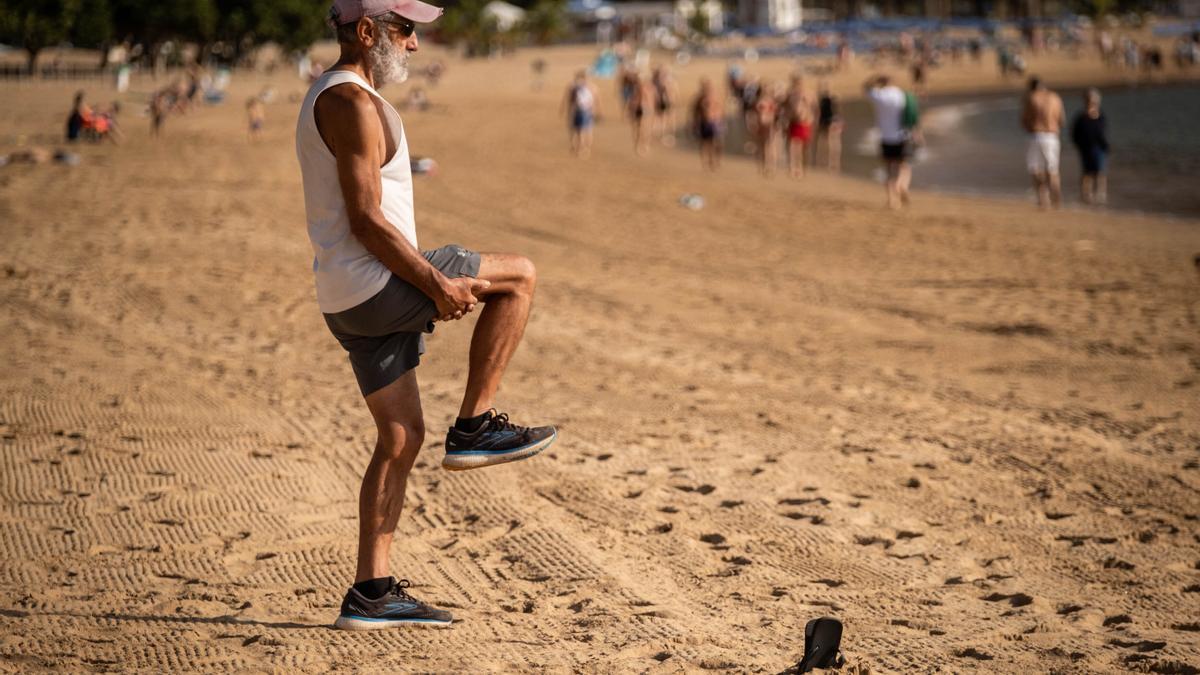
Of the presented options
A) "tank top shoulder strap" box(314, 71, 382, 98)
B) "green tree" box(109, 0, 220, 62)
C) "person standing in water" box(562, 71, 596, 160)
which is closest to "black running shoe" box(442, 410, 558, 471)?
"tank top shoulder strap" box(314, 71, 382, 98)

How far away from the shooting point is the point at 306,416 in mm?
6723

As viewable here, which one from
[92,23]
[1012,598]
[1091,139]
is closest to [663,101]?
[1091,139]

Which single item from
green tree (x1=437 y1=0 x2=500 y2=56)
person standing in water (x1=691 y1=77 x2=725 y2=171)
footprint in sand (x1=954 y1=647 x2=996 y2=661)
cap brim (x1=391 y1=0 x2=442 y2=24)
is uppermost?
green tree (x1=437 y1=0 x2=500 y2=56)

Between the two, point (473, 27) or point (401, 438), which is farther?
point (473, 27)

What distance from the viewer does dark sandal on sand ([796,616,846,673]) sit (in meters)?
3.58

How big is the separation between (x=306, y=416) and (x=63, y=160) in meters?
15.5

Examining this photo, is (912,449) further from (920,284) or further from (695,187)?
(695,187)

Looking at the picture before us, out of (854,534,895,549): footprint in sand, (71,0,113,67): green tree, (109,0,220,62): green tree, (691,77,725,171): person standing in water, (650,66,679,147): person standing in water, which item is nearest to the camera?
(854,534,895,549): footprint in sand

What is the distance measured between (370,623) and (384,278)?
1201 millimetres

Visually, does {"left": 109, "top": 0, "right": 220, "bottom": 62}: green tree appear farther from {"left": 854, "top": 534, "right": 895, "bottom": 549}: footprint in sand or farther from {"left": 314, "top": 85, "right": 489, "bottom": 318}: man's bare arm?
{"left": 314, "top": 85, "right": 489, "bottom": 318}: man's bare arm

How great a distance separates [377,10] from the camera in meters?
3.52

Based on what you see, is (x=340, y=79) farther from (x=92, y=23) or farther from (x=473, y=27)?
(x=473, y=27)

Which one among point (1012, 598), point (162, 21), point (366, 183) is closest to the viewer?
point (366, 183)

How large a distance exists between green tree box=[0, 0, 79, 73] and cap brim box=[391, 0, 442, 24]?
4534 cm
